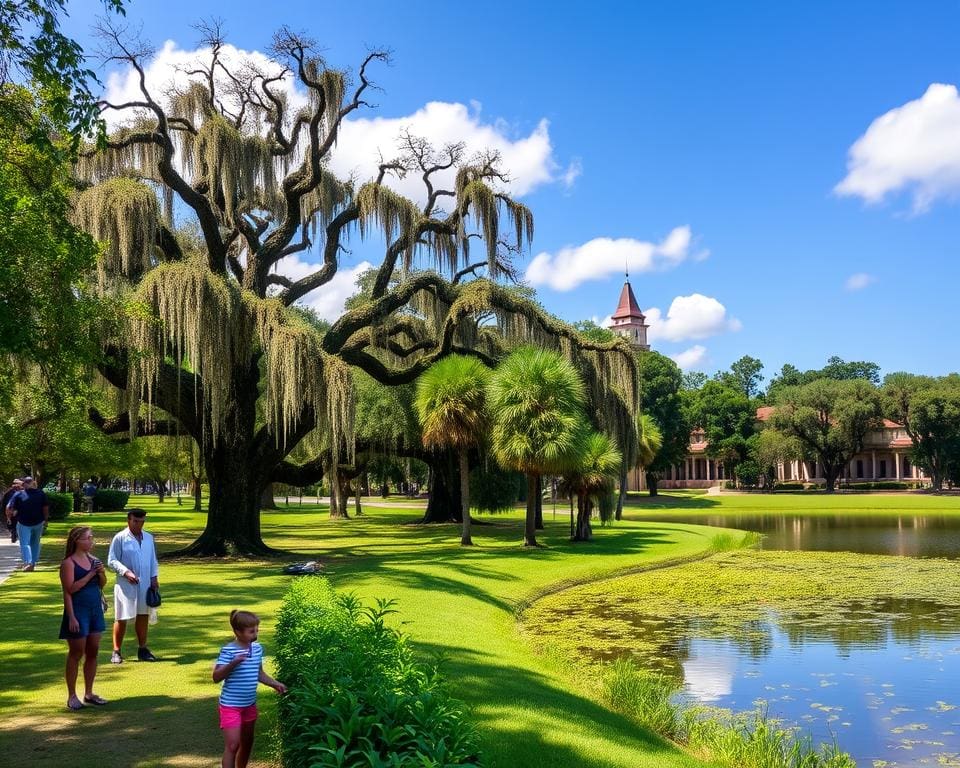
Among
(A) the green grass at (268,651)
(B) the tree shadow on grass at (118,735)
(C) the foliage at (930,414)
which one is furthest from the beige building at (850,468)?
(B) the tree shadow on grass at (118,735)

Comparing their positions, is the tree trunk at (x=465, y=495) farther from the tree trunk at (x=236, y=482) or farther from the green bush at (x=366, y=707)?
the green bush at (x=366, y=707)

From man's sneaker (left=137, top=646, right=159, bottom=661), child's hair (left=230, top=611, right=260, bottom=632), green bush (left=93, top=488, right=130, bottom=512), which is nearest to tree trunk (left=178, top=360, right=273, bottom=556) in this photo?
man's sneaker (left=137, top=646, right=159, bottom=661)

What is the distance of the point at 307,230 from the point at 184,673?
57.4ft

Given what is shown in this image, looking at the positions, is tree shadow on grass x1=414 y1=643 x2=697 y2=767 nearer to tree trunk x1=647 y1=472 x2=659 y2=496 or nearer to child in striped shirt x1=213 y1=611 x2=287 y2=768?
child in striped shirt x1=213 y1=611 x2=287 y2=768

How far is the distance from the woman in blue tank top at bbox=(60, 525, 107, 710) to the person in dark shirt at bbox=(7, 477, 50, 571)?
34.4 ft

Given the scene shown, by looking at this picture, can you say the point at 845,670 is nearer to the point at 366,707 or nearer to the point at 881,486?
the point at 366,707

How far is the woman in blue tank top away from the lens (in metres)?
7.50

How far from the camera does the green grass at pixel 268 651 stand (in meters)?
6.81

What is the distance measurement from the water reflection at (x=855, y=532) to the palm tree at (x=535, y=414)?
10.6m

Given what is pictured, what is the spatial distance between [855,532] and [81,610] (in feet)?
116

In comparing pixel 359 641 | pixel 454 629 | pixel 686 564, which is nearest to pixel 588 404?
pixel 686 564

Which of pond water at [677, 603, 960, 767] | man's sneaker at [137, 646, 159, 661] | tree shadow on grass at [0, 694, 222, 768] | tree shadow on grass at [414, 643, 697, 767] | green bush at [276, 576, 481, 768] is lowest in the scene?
pond water at [677, 603, 960, 767]

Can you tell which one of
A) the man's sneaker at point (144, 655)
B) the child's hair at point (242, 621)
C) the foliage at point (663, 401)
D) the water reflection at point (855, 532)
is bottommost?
the water reflection at point (855, 532)

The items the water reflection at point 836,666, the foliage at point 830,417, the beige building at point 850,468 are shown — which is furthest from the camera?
the beige building at point 850,468
